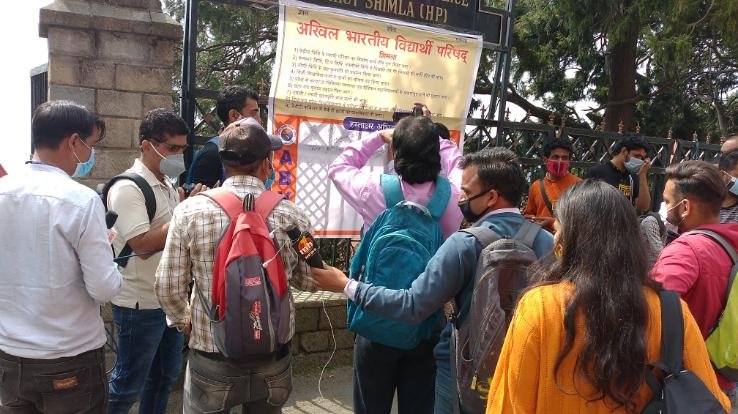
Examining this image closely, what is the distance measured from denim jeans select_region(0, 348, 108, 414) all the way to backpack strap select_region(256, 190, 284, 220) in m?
0.88

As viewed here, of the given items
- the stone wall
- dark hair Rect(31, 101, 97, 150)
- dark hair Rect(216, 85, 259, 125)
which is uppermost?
dark hair Rect(216, 85, 259, 125)

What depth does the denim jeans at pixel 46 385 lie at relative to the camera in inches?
81.7

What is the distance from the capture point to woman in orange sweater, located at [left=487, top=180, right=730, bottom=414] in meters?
1.31

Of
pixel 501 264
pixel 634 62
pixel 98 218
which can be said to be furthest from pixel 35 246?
pixel 634 62

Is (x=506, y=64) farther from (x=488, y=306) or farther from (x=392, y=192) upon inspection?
(x=488, y=306)

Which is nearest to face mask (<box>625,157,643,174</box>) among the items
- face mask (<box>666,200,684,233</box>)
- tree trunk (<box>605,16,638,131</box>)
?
face mask (<box>666,200,684,233</box>)

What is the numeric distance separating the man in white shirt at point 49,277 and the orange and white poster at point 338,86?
1826 millimetres

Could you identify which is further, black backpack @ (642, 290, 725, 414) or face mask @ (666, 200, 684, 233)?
face mask @ (666, 200, 684, 233)

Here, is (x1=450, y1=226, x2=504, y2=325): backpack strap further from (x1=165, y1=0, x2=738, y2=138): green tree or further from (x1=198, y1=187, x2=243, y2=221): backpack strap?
(x1=165, y1=0, x2=738, y2=138): green tree

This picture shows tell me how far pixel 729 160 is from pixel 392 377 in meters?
2.39

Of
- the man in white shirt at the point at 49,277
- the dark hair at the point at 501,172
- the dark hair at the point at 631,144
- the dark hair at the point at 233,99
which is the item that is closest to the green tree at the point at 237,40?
the dark hair at the point at 233,99

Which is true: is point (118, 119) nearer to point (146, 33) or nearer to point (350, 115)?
point (146, 33)

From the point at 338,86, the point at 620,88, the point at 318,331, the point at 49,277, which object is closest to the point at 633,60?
the point at 620,88

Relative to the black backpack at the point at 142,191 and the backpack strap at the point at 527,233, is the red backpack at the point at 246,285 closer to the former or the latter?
the black backpack at the point at 142,191
